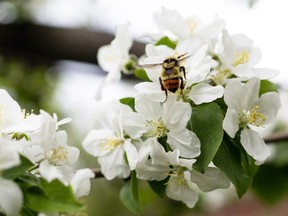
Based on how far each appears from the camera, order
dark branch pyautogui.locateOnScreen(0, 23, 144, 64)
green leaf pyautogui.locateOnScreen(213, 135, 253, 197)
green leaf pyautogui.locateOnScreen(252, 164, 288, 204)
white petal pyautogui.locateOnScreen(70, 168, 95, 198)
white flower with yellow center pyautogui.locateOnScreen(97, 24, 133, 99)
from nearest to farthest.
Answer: white petal pyautogui.locateOnScreen(70, 168, 95, 198) → green leaf pyautogui.locateOnScreen(213, 135, 253, 197) → white flower with yellow center pyautogui.locateOnScreen(97, 24, 133, 99) → green leaf pyautogui.locateOnScreen(252, 164, 288, 204) → dark branch pyautogui.locateOnScreen(0, 23, 144, 64)

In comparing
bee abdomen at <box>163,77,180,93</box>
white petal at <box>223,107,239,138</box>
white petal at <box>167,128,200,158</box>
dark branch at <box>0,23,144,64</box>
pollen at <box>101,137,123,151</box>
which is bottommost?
dark branch at <box>0,23,144,64</box>

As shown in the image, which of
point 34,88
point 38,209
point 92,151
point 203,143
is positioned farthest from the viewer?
point 34,88

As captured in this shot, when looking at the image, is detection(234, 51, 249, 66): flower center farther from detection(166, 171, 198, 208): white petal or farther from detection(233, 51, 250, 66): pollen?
detection(166, 171, 198, 208): white petal

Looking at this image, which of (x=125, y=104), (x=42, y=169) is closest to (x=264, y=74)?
(x=125, y=104)

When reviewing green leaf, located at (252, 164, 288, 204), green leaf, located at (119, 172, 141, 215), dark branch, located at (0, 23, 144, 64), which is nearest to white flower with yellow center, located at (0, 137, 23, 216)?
green leaf, located at (119, 172, 141, 215)

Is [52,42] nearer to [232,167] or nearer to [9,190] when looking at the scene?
[232,167]

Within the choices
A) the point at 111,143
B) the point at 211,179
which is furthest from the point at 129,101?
Answer: the point at 211,179

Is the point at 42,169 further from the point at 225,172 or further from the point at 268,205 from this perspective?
the point at 268,205
